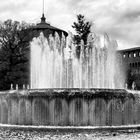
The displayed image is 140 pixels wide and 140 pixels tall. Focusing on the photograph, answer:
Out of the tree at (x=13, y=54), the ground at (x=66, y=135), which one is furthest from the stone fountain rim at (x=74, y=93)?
the tree at (x=13, y=54)

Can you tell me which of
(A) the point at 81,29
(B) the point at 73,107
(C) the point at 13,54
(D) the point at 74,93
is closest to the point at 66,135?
(B) the point at 73,107

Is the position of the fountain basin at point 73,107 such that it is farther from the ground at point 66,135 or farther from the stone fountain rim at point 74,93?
the ground at point 66,135

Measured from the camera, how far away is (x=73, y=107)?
11.0 meters

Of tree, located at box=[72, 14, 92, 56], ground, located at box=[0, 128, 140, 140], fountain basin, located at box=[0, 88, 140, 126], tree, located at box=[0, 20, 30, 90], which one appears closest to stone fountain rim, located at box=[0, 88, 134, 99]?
fountain basin, located at box=[0, 88, 140, 126]

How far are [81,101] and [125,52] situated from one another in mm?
81358

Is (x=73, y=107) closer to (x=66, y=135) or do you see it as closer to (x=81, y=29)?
(x=66, y=135)

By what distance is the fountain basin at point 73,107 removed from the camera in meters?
11.0

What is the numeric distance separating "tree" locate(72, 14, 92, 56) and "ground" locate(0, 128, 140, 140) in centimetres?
4591

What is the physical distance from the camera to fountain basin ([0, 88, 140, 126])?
35.9 ft

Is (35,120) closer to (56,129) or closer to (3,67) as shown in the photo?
(56,129)

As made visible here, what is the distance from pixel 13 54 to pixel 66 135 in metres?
→ 33.5

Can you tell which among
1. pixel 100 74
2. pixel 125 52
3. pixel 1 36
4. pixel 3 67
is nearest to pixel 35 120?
pixel 100 74

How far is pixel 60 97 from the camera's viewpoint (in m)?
11.0

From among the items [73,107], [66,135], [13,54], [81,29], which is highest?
[81,29]
